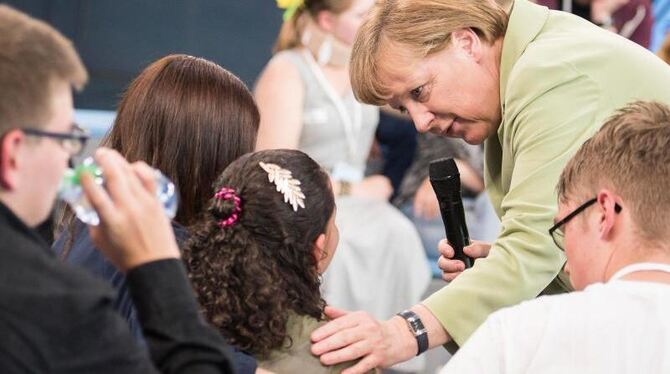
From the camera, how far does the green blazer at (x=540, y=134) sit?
2363 millimetres

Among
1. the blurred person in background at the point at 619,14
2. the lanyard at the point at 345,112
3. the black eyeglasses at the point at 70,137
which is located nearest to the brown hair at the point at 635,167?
the black eyeglasses at the point at 70,137

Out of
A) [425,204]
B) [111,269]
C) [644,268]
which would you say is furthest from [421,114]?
[425,204]

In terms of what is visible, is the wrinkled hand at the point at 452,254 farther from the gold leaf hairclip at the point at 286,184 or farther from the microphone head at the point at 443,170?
the gold leaf hairclip at the point at 286,184

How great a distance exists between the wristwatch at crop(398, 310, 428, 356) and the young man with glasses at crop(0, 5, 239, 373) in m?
0.90

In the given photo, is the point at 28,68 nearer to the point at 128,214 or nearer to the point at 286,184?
the point at 128,214

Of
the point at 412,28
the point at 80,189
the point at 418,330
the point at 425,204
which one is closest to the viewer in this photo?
the point at 80,189

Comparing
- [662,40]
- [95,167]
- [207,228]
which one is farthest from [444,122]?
[662,40]

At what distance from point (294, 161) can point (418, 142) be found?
10.2 ft

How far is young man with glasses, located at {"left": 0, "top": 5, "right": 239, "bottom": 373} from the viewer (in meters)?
1.30

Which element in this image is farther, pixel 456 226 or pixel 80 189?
pixel 456 226

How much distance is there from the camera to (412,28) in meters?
2.54

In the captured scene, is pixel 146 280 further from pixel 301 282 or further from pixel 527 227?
pixel 527 227

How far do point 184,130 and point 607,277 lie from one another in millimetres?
942

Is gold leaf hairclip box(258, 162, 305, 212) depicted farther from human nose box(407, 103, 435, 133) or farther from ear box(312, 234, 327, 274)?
human nose box(407, 103, 435, 133)
